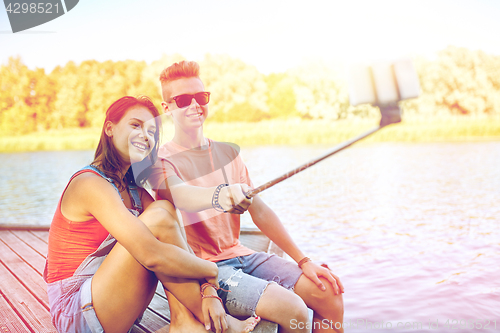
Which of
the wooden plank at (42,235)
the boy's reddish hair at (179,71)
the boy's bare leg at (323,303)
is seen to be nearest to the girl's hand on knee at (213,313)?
the boy's bare leg at (323,303)

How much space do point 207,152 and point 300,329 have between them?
0.91 meters

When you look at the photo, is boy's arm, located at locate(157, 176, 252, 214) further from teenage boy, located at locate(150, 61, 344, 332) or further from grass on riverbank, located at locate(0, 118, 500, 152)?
grass on riverbank, located at locate(0, 118, 500, 152)

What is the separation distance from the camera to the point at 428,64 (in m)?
23.8

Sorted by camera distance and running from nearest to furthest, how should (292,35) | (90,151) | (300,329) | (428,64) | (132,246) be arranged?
(132,246)
(300,329)
(428,64)
(90,151)
(292,35)

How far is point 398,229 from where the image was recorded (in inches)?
241

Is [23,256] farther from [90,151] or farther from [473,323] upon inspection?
[90,151]

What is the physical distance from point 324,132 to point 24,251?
2101 centimetres

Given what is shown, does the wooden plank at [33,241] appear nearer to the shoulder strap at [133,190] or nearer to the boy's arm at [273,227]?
the shoulder strap at [133,190]

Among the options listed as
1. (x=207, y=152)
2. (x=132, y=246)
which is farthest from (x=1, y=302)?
(x=207, y=152)

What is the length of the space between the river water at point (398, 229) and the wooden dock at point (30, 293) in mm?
709

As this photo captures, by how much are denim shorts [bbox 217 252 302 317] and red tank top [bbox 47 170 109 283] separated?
0.56 metres

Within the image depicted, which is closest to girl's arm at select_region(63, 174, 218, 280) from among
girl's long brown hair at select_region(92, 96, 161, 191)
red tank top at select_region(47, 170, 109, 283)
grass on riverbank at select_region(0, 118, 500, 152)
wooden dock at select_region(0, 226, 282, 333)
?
red tank top at select_region(47, 170, 109, 283)

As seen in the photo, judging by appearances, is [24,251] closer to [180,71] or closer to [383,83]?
[180,71]

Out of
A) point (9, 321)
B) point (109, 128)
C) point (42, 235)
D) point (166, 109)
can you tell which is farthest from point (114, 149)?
point (42, 235)
